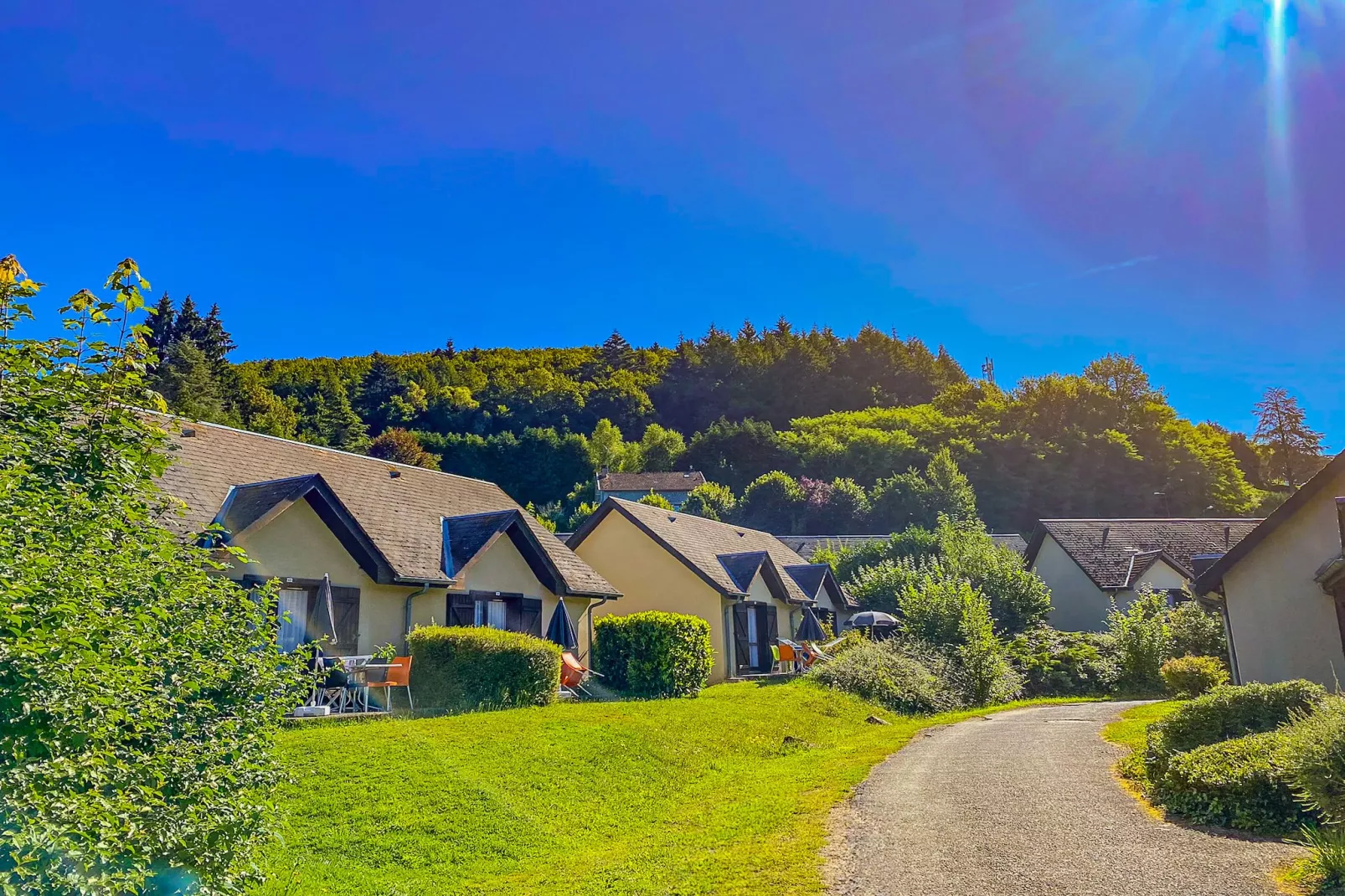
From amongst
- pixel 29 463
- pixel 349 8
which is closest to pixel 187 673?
pixel 29 463

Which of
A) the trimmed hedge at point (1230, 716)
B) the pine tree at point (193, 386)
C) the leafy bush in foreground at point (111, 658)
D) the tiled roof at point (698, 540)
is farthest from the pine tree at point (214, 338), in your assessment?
the trimmed hedge at point (1230, 716)

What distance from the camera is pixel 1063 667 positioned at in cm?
2764

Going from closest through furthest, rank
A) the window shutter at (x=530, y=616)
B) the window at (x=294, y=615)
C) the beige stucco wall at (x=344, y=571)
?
1. the beige stucco wall at (x=344, y=571)
2. the window at (x=294, y=615)
3. the window shutter at (x=530, y=616)

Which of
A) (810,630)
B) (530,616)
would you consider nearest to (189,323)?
(530,616)

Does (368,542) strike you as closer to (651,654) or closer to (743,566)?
(651,654)

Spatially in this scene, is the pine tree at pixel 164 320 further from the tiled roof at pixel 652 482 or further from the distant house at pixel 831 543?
the distant house at pixel 831 543

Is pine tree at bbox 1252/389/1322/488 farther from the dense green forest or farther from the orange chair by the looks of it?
the orange chair

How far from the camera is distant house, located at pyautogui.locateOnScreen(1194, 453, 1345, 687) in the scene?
49.6ft

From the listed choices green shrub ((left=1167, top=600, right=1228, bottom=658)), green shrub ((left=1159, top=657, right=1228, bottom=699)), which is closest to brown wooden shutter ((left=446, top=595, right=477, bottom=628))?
green shrub ((left=1159, top=657, right=1228, bottom=699))

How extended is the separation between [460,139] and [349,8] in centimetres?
341

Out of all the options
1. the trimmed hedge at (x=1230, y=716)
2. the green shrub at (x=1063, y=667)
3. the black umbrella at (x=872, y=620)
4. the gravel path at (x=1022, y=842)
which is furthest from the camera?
the black umbrella at (x=872, y=620)

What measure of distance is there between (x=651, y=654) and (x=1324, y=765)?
1514 centimetres

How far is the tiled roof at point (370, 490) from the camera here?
690 inches

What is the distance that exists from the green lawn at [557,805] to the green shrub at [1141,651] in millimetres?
14779
